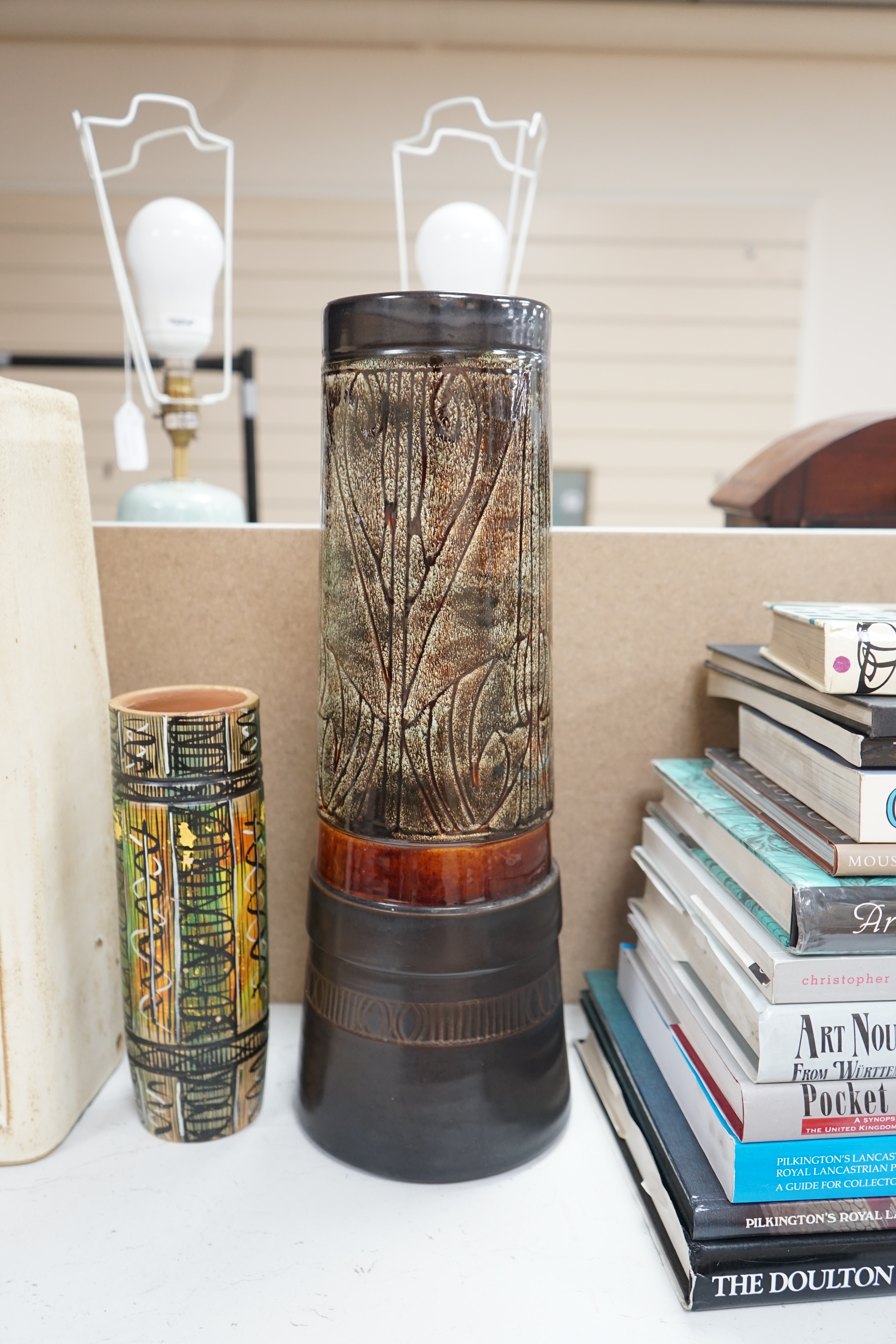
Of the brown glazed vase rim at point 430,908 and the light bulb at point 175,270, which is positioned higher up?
the light bulb at point 175,270

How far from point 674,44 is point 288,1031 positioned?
301cm

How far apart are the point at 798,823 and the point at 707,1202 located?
0.67ft

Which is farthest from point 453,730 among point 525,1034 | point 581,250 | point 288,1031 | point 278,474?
point 581,250

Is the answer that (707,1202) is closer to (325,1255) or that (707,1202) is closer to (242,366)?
(325,1255)

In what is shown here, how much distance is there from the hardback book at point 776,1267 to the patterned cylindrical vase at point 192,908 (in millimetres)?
269

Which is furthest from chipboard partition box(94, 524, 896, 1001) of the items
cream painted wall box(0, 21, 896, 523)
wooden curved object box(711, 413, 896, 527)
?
cream painted wall box(0, 21, 896, 523)

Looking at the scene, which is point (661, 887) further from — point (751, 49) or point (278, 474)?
point (751, 49)

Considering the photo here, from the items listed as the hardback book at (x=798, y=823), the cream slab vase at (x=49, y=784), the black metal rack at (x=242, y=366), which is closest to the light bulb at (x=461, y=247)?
the cream slab vase at (x=49, y=784)

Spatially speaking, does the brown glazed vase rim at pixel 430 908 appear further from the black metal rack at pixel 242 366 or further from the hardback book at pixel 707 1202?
the black metal rack at pixel 242 366

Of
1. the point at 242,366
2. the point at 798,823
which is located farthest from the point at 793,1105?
the point at 242,366

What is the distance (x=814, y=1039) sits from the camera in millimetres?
469

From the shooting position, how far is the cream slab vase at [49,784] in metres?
0.51

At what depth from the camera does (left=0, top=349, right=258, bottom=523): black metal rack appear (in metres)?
1.18

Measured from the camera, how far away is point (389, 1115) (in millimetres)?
514
